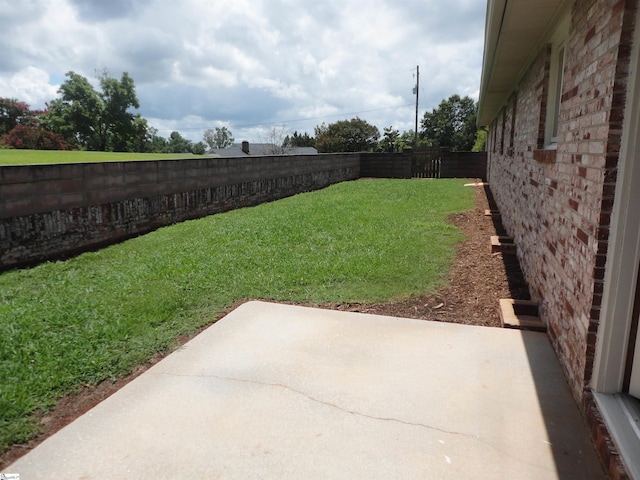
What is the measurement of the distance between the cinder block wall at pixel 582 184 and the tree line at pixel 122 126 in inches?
1565

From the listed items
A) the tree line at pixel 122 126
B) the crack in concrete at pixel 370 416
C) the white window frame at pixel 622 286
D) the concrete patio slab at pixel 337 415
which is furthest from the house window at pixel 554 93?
the tree line at pixel 122 126

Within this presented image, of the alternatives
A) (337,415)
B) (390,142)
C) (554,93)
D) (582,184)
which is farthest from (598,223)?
(390,142)

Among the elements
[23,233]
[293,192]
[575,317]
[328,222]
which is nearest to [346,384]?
[575,317]

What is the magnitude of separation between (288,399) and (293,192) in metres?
11.8

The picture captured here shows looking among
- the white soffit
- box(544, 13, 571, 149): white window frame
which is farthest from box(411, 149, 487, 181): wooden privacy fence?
box(544, 13, 571, 149): white window frame

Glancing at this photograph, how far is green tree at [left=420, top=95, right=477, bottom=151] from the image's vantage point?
5878 centimetres

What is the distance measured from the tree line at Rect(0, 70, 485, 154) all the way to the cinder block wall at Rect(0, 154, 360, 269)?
3514 cm

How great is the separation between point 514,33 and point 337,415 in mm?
4240

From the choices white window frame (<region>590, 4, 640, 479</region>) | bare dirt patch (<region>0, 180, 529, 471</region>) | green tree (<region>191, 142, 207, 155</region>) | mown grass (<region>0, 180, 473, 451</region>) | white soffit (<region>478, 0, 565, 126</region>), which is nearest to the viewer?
white window frame (<region>590, 4, 640, 479</region>)

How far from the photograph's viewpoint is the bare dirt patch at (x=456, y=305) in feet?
7.81

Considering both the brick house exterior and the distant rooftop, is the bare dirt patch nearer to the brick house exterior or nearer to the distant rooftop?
the brick house exterior

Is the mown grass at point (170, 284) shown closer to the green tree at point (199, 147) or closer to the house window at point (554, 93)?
the house window at point (554, 93)

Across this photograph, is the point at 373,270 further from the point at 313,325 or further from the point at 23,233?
the point at 23,233

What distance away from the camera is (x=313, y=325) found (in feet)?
11.4
